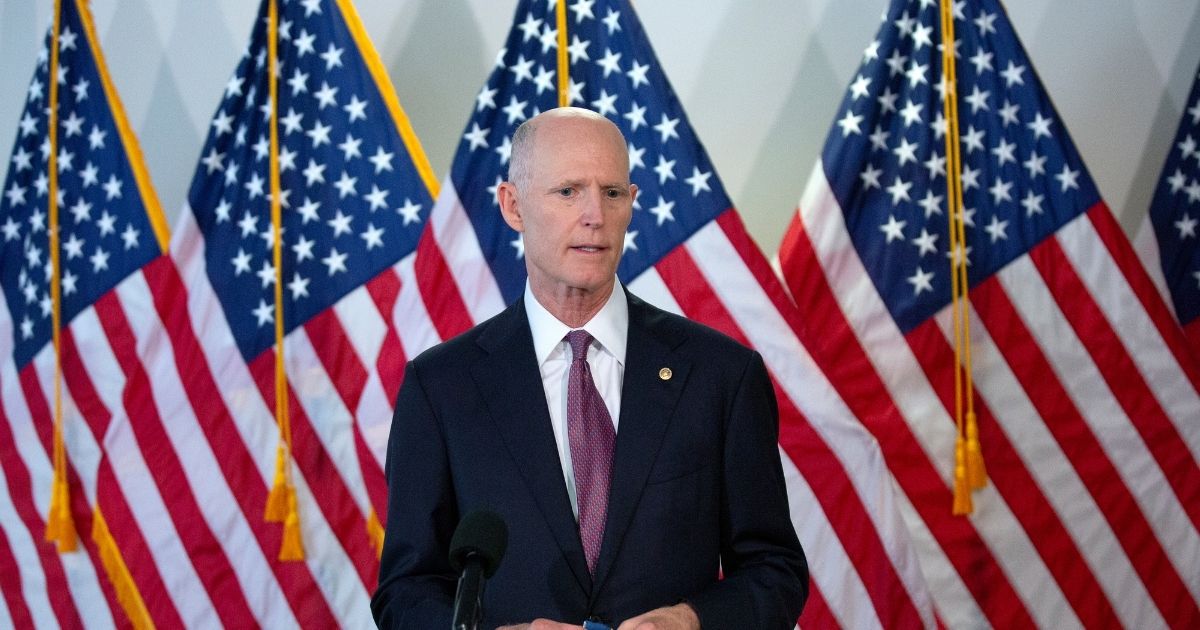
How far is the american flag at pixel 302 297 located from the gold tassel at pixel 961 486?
1.45 metres

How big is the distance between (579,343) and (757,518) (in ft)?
1.02

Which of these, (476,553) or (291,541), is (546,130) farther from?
(291,541)

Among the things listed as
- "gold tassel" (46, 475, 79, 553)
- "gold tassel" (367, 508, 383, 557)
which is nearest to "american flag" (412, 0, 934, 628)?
"gold tassel" (367, 508, 383, 557)

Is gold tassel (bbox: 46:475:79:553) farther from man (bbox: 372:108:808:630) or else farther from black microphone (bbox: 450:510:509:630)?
black microphone (bbox: 450:510:509:630)

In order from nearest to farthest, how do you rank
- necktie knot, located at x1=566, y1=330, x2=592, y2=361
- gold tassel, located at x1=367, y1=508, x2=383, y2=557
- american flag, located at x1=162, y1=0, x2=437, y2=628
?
necktie knot, located at x1=566, y1=330, x2=592, y2=361
gold tassel, located at x1=367, y1=508, x2=383, y2=557
american flag, located at x1=162, y1=0, x2=437, y2=628

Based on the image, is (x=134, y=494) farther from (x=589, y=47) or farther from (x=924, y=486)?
(x=924, y=486)

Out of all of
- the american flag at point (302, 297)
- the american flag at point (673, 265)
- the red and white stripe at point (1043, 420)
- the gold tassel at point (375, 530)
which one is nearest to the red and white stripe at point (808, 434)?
the american flag at point (673, 265)

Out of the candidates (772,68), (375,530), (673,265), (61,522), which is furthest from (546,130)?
(61,522)

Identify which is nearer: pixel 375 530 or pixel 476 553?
pixel 476 553

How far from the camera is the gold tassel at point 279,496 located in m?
3.09

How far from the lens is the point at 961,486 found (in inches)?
119

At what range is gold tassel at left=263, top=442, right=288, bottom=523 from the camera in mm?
3088

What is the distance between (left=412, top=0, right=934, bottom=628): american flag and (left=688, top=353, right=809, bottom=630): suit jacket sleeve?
1.41m

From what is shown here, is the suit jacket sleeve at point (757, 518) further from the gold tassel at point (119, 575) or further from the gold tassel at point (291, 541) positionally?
the gold tassel at point (119, 575)
